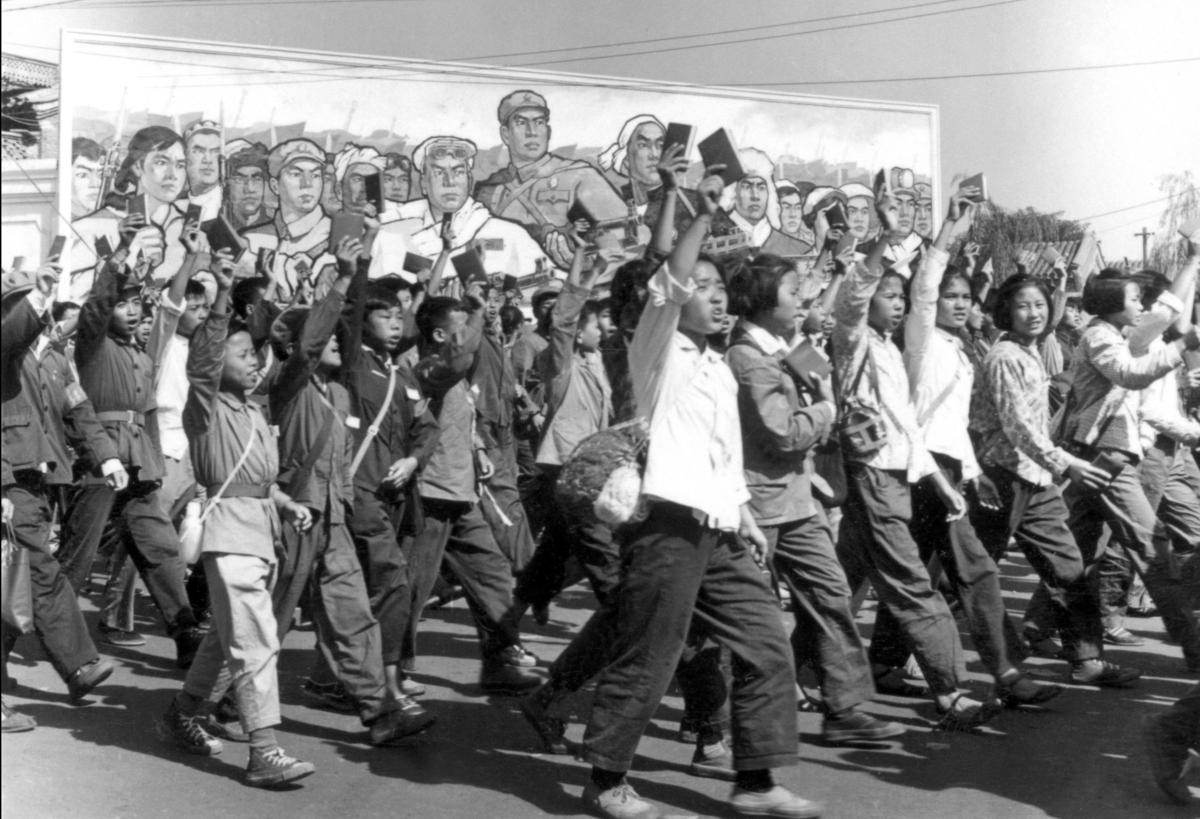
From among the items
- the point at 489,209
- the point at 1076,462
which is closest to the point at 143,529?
the point at 1076,462

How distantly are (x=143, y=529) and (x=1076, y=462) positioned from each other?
440 cm

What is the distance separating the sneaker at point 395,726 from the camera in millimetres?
5711

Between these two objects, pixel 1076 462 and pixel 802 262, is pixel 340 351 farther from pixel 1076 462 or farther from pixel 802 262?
pixel 1076 462

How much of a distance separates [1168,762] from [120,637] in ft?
17.2

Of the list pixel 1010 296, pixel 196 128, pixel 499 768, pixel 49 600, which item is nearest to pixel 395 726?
pixel 499 768

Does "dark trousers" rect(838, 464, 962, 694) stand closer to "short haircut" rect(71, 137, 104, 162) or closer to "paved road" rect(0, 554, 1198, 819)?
"paved road" rect(0, 554, 1198, 819)

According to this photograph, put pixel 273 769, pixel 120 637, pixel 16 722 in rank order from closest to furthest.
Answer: pixel 273 769 → pixel 16 722 → pixel 120 637

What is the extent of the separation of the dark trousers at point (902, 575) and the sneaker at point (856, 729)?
36 cm

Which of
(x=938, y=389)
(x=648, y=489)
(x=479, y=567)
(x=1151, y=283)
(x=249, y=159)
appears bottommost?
(x=479, y=567)

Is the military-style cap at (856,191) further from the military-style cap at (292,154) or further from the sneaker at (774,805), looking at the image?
the sneaker at (774,805)

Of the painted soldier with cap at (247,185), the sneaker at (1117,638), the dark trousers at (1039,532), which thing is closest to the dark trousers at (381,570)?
the dark trousers at (1039,532)

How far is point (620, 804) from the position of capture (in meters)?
4.82

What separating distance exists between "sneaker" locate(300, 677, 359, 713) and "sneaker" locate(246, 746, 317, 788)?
1063 mm

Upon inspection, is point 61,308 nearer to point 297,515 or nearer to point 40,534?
point 40,534
